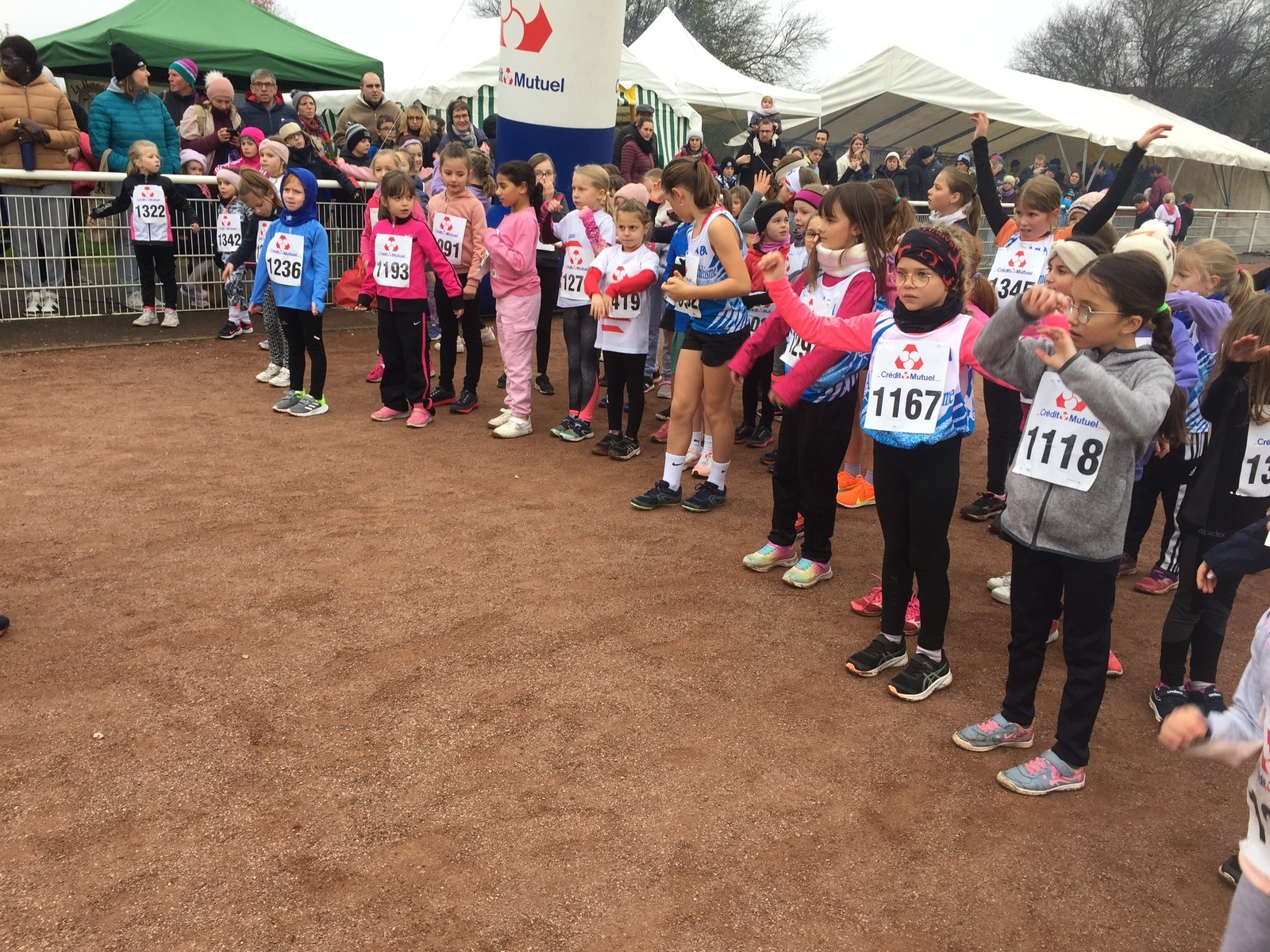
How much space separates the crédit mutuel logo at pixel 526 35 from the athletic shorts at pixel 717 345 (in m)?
5.22

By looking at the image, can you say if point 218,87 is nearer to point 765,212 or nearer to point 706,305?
point 765,212

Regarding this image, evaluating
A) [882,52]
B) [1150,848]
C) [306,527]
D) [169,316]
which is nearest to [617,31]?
[169,316]

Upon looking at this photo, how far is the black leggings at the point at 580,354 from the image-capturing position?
7.57 metres

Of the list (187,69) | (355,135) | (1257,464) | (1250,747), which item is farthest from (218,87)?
(1250,747)

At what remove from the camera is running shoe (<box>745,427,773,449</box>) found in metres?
7.74

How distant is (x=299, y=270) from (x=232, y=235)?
9.70 ft

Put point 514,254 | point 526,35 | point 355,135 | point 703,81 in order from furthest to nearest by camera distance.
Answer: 1. point 703,81
2. point 355,135
3. point 526,35
4. point 514,254

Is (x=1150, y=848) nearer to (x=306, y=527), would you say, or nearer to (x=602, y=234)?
(x=306, y=527)

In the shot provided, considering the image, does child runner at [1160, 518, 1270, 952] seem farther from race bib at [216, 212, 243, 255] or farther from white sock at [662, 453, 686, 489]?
race bib at [216, 212, 243, 255]

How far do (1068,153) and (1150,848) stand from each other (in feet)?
98.8

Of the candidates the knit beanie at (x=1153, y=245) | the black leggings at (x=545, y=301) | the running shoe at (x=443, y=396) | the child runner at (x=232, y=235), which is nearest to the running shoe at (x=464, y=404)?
the running shoe at (x=443, y=396)

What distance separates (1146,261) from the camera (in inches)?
124

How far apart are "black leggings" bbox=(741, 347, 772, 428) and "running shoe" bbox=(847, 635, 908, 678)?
3.50 m

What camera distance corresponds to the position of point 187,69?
1230 centimetres
